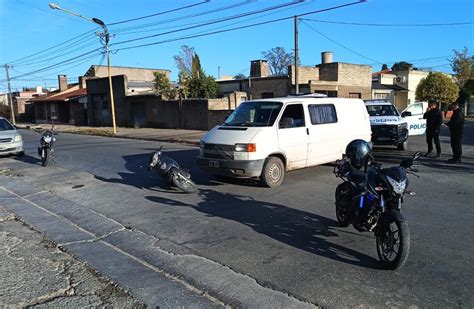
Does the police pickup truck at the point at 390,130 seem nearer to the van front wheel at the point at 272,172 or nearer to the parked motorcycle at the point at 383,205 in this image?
the van front wheel at the point at 272,172

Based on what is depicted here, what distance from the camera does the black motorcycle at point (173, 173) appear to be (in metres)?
8.27

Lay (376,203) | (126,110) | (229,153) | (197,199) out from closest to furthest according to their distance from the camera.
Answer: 1. (376,203)
2. (197,199)
3. (229,153)
4. (126,110)

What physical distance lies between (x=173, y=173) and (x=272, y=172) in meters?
2.07

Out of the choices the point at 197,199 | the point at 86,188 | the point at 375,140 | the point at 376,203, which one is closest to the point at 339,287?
the point at 376,203

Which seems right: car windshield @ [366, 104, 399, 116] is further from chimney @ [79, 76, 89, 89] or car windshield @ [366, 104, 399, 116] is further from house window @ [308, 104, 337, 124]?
chimney @ [79, 76, 89, 89]

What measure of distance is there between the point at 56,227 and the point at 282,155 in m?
4.69

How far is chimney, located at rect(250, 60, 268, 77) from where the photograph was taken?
3675 centimetres

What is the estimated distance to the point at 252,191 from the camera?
27.3 ft

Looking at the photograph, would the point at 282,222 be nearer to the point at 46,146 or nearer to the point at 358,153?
the point at 358,153

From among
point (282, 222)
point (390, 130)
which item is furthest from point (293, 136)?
point (390, 130)

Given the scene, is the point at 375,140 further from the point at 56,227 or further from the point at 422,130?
the point at 56,227

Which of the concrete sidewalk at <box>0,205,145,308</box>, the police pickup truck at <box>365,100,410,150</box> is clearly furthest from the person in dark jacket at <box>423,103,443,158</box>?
the concrete sidewalk at <box>0,205,145,308</box>

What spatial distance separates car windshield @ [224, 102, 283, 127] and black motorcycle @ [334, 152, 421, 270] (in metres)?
3.71

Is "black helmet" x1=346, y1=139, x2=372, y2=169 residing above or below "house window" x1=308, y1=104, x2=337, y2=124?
below
